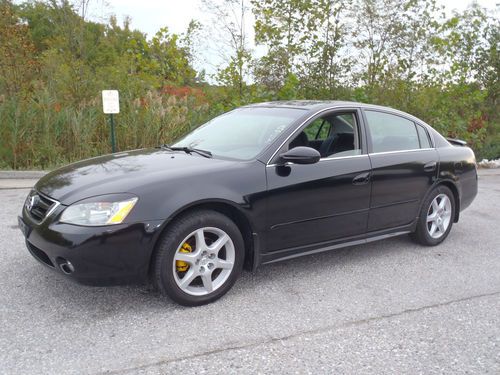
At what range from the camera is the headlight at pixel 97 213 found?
117 inches

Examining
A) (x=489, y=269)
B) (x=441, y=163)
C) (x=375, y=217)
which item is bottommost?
(x=489, y=269)

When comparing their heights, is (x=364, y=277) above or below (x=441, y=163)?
below

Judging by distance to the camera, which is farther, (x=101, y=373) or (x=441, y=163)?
(x=441, y=163)

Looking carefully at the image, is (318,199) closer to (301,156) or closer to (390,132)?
(301,156)

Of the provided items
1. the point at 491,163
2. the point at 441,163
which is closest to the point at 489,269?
the point at 441,163

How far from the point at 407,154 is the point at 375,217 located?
0.78 metres

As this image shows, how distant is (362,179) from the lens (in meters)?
4.12

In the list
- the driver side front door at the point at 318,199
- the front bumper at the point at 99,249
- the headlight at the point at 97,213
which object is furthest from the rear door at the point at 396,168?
the headlight at the point at 97,213

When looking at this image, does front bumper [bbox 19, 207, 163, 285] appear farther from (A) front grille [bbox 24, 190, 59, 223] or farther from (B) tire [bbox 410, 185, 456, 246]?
(B) tire [bbox 410, 185, 456, 246]

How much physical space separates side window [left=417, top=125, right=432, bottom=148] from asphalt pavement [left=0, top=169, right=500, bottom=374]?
1241 mm

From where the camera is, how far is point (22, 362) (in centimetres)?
256

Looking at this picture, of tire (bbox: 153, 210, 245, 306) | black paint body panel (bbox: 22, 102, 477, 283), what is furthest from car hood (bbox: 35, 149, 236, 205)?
tire (bbox: 153, 210, 245, 306)

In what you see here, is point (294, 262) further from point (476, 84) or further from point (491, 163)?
point (476, 84)

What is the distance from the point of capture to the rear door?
4301mm
